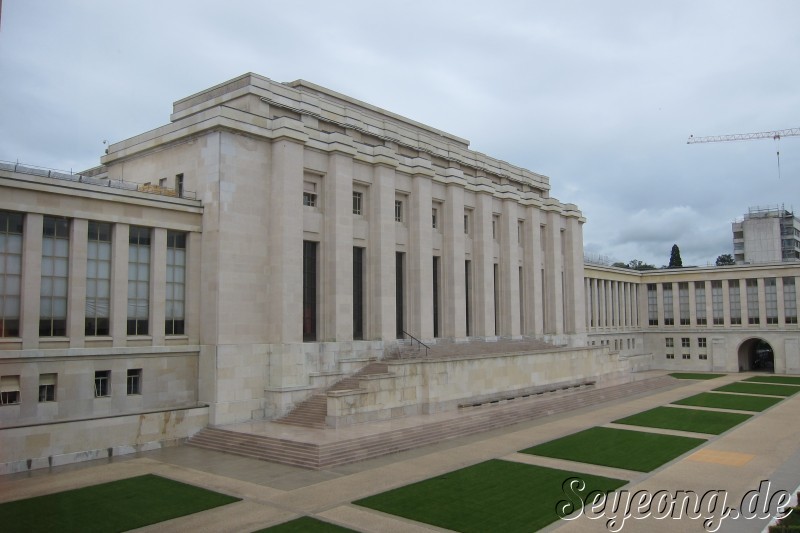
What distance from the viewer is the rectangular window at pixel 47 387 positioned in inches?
1061

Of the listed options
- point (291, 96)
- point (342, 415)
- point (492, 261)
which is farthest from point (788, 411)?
point (291, 96)

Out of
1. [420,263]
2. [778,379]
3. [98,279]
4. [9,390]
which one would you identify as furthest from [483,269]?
[778,379]

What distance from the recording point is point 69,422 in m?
26.1

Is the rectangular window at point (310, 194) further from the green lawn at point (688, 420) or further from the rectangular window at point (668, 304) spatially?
the rectangular window at point (668, 304)

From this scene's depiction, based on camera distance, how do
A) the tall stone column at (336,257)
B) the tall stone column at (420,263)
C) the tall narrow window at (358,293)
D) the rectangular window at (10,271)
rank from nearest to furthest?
the rectangular window at (10,271) < the tall stone column at (336,257) < the tall narrow window at (358,293) < the tall stone column at (420,263)

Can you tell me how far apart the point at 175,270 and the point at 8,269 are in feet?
25.2

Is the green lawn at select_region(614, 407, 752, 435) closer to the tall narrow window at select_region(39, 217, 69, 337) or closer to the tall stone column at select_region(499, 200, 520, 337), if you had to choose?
the tall stone column at select_region(499, 200, 520, 337)

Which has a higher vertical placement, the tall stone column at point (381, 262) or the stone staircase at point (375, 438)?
the tall stone column at point (381, 262)

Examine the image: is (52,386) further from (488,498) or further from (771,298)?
(771,298)

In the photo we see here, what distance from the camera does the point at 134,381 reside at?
3025cm

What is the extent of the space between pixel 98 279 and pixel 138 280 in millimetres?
1981

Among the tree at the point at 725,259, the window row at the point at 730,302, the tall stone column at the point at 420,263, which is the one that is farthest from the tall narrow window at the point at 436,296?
the tree at the point at 725,259

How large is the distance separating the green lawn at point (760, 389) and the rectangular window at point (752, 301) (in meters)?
19.5

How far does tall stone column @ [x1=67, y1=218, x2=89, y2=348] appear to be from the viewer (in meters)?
28.1
